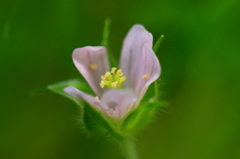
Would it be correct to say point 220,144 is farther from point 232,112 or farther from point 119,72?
point 119,72

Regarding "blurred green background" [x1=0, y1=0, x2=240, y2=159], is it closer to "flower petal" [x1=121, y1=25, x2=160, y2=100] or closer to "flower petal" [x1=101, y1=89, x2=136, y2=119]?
"flower petal" [x1=121, y1=25, x2=160, y2=100]

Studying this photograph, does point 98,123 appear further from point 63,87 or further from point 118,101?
point 63,87

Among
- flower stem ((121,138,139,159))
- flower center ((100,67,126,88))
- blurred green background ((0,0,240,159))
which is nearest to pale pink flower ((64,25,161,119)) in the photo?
flower center ((100,67,126,88))

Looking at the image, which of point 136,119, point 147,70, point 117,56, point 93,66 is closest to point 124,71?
point 93,66

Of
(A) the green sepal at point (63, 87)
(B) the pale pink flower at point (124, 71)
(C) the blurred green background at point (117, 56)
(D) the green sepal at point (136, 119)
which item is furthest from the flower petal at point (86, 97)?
(C) the blurred green background at point (117, 56)

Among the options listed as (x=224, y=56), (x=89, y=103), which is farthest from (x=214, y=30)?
(x=89, y=103)

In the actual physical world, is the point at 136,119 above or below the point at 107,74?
below
